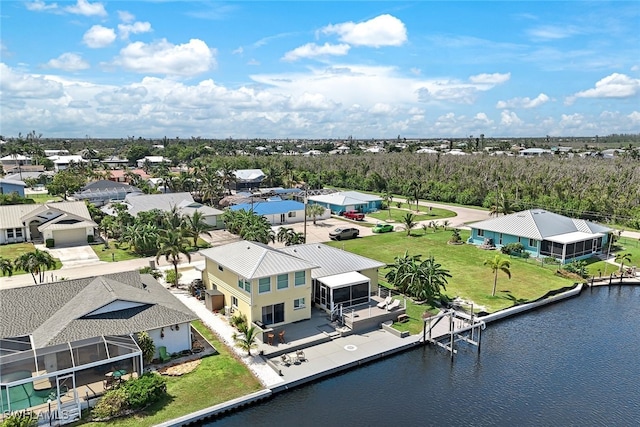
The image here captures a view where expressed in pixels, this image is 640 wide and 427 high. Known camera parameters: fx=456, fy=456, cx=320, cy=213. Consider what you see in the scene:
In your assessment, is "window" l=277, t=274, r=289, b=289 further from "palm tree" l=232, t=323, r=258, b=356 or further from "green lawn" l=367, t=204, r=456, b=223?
"green lawn" l=367, t=204, r=456, b=223

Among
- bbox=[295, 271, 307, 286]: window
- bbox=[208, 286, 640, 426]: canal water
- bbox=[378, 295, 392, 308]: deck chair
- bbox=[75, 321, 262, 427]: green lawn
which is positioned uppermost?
bbox=[295, 271, 307, 286]: window

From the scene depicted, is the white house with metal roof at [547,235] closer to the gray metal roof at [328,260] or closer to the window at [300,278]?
the gray metal roof at [328,260]

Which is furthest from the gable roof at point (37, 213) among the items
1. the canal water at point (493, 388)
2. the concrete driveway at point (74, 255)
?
the canal water at point (493, 388)

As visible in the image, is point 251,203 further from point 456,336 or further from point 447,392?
point 447,392

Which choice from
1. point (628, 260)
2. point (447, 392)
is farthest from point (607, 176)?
point (447, 392)

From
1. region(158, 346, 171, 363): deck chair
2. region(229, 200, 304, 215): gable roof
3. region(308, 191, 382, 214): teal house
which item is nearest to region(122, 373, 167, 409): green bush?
region(158, 346, 171, 363): deck chair

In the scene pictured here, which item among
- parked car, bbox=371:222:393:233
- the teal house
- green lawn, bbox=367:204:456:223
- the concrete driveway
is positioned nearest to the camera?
the concrete driveway

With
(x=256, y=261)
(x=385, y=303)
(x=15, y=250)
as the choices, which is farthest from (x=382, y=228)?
(x=15, y=250)
